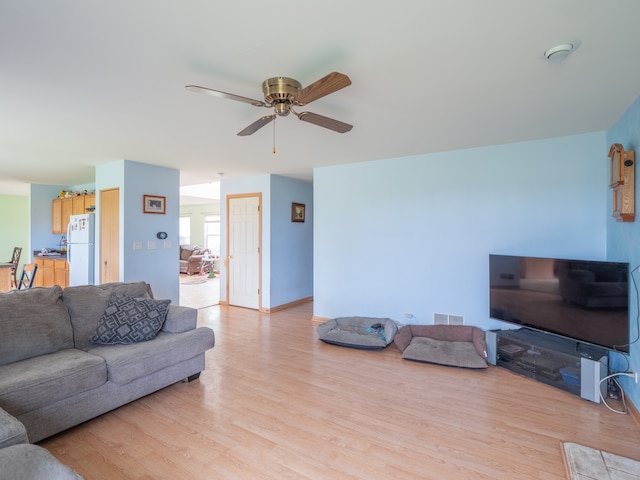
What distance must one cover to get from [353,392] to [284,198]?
12.3ft

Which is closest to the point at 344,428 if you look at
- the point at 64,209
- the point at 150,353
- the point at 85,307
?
the point at 150,353

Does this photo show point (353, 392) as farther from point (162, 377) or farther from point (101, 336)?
point (101, 336)

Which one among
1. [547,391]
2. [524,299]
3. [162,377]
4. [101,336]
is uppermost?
[524,299]

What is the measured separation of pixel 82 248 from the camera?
201 inches

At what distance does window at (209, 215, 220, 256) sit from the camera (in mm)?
11109

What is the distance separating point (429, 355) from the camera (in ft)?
11.0

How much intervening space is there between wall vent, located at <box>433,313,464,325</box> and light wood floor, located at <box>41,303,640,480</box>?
0.79 meters

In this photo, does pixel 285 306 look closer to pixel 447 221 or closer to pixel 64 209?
pixel 447 221

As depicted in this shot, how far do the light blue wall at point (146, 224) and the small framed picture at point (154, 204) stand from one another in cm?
5

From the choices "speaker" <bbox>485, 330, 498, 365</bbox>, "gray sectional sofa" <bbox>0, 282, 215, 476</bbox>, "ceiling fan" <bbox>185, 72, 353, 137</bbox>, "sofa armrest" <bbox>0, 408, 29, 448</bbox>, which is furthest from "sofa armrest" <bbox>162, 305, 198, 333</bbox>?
"speaker" <bbox>485, 330, 498, 365</bbox>

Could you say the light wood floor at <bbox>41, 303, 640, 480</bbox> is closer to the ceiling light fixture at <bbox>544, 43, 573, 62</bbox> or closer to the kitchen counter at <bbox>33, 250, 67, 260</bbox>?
the ceiling light fixture at <bbox>544, 43, 573, 62</bbox>

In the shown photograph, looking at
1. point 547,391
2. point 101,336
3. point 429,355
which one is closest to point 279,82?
point 101,336

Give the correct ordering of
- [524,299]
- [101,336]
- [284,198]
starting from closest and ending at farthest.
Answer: [101,336] < [524,299] < [284,198]

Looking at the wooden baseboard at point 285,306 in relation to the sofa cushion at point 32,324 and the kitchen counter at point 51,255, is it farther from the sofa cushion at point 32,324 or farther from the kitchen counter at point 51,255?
the kitchen counter at point 51,255
